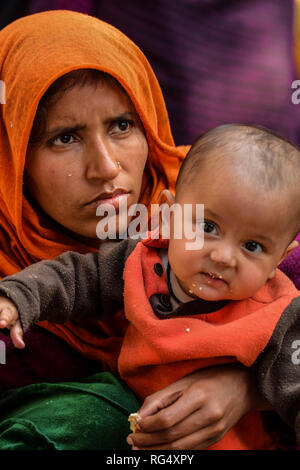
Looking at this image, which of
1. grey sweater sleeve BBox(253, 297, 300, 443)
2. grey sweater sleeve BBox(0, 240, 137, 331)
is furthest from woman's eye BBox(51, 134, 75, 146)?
grey sweater sleeve BBox(253, 297, 300, 443)

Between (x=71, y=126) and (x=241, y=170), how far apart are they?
46 cm

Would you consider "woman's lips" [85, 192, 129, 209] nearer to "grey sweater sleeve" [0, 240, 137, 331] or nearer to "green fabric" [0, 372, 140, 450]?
"grey sweater sleeve" [0, 240, 137, 331]

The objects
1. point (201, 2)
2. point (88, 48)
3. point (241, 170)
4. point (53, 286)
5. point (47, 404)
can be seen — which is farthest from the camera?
point (201, 2)

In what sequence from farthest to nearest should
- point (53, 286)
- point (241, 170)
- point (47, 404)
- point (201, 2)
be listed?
1. point (201, 2)
2. point (47, 404)
3. point (53, 286)
4. point (241, 170)

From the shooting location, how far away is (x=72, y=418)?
1.20 meters

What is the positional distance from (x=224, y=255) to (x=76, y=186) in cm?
46

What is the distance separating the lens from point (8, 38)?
1.45 meters

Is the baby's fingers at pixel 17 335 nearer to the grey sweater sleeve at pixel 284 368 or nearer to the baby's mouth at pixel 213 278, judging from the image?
the baby's mouth at pixel 213 278

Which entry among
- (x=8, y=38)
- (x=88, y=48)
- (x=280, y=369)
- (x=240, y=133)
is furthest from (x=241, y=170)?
(x=8, y=38)

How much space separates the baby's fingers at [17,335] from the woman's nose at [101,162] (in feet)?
1.41

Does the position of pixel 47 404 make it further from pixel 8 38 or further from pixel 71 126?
pixel 8 38

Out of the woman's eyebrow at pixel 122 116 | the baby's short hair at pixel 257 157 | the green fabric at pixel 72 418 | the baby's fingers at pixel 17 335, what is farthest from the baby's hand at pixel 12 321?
the woman's eyebrow at pixel 122 116

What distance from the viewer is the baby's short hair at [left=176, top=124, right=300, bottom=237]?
3.35ft

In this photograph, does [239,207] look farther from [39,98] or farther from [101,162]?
[39,98]
